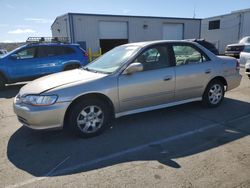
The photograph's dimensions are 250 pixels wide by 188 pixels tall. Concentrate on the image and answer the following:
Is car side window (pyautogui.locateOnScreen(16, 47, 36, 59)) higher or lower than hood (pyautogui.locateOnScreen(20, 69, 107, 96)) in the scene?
higher

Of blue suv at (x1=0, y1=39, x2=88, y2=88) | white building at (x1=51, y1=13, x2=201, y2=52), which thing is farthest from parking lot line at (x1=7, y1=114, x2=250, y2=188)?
white building at (x1=51, y1=13, x2=201, y2=52)

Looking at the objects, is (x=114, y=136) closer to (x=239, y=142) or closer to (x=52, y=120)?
(x=52, y=120)

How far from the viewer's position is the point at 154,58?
476 centimetres

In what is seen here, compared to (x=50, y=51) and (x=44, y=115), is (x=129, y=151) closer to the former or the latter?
(x=44, y=115)

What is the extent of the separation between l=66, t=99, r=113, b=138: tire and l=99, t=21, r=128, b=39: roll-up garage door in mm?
17557

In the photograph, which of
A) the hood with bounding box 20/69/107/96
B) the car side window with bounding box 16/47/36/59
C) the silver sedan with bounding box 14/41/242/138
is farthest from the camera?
the car side window with bounding box 16/47/36/59

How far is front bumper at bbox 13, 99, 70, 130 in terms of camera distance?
370 centimetres

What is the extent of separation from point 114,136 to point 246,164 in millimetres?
2117

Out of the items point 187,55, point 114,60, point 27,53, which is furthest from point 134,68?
point 27,53

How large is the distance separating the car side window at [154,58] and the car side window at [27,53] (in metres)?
6.09

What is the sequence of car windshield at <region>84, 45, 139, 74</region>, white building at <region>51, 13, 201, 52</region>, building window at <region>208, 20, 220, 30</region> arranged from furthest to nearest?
building window at <region>208, 20, 220, 30</region>
white building at <region>51, 13, 201, 52</region>
car windshield at <region>84, 45, 139, 74</region>

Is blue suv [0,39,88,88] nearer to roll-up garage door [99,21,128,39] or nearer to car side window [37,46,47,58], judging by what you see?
car side window [37,46,47,58]

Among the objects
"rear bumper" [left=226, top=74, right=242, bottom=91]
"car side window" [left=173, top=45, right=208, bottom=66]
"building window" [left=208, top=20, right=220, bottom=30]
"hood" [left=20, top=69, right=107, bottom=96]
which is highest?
"building window" [left=208, top=20, right=220, bottom=30]

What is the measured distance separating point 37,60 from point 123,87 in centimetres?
611
